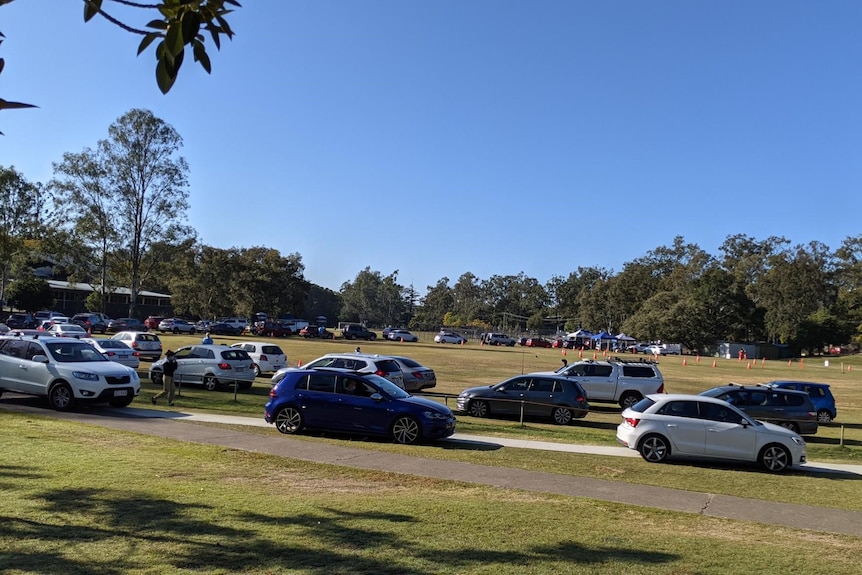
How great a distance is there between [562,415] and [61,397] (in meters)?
12.9

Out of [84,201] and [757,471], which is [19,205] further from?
[757,471]

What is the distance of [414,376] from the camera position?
2511 cm

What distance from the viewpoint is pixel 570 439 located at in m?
17.0

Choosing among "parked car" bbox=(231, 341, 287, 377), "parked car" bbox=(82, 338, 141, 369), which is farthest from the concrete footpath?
"parked car" bbox=(231, 341, 287, 377)

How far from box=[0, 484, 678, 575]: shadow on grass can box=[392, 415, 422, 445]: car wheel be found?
21.4 ft

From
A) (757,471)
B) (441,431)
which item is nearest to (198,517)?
(441,431)

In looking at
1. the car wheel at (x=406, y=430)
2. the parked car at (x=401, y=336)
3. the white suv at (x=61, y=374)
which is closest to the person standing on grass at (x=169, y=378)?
the white suv at (x=61, y=374)

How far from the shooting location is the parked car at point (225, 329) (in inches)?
2770

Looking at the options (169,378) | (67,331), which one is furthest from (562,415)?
(67,331)

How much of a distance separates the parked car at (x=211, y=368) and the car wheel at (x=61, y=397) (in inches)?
255

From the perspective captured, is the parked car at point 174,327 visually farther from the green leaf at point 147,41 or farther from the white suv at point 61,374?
the green leaf at point 147,41

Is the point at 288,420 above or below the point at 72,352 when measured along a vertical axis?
below

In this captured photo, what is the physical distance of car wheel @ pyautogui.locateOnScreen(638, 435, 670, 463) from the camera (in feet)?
47.0

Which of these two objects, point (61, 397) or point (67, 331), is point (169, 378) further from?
point (67, 331)
